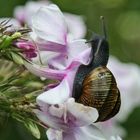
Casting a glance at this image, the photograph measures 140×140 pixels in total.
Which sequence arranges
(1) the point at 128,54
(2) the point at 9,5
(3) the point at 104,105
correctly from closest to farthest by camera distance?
(3) the point at 104,105 → (2) the point at 9,5 → (1) the point at 128,54

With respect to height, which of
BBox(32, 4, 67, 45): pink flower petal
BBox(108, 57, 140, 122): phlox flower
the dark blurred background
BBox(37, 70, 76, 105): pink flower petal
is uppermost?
BBox(32, 4, 67, 45): pink flower petal

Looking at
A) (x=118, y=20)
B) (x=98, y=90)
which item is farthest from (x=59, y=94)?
(x=118, y=20)

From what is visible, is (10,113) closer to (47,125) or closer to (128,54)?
(47,125)

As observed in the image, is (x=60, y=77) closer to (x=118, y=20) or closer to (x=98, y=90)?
(x=98, y=90)

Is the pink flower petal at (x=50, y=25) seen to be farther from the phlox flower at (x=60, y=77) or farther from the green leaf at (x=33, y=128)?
the green leaf at (x=33, y=128)

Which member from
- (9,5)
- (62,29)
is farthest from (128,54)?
(62,29)

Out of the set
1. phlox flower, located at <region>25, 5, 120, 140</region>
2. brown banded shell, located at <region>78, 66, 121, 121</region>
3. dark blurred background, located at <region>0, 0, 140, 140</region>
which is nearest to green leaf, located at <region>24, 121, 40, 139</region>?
phlox flower, located at <region>25, 5, 120, 140</region>

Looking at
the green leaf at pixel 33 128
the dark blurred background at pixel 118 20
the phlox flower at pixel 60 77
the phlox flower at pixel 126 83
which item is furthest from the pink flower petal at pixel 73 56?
the dark blurred background at pixel 118 20

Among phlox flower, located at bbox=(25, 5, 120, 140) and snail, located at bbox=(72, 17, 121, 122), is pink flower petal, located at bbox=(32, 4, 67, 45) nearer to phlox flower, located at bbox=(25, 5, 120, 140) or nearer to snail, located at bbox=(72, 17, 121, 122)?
phlox flower, located at bbox=(25, 5, 120, 140)

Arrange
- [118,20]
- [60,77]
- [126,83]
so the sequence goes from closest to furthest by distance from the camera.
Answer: [60,77] < [126,83] < [118,20]
